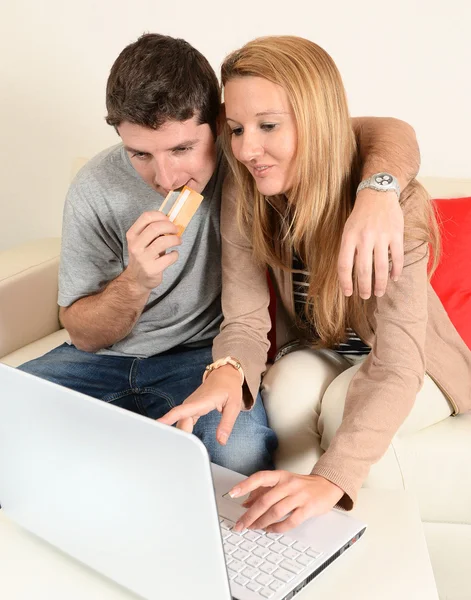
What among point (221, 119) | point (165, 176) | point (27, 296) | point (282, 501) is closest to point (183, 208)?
point (165, 176)

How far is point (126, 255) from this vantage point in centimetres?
168

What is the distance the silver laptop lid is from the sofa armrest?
0.89 meters

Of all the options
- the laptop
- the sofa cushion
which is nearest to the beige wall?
the sofa cushion

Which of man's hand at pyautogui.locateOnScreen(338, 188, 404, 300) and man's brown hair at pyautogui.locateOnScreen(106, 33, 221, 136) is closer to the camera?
man's hand at pyautogui.locateOnScreen(338, 188, 404, 300)

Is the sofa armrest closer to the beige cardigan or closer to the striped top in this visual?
the beige cardigan

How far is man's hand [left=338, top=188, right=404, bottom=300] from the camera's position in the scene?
3.83 feet

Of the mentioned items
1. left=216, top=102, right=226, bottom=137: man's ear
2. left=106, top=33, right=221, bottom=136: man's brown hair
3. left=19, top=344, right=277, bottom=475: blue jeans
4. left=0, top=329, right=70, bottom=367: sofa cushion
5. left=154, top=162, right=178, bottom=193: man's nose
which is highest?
left=106, top=33, right=221, bottom=136: man's brown hair

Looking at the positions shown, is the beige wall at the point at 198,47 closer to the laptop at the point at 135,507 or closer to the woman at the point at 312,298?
the woman at the point at 312,298

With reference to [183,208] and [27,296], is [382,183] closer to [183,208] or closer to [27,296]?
[183,208]

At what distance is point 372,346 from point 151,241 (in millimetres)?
444

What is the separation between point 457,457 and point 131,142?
0.87 meters

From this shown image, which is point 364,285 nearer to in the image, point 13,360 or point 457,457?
point 457,457

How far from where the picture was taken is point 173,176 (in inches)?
56.8

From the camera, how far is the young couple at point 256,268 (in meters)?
1.24
